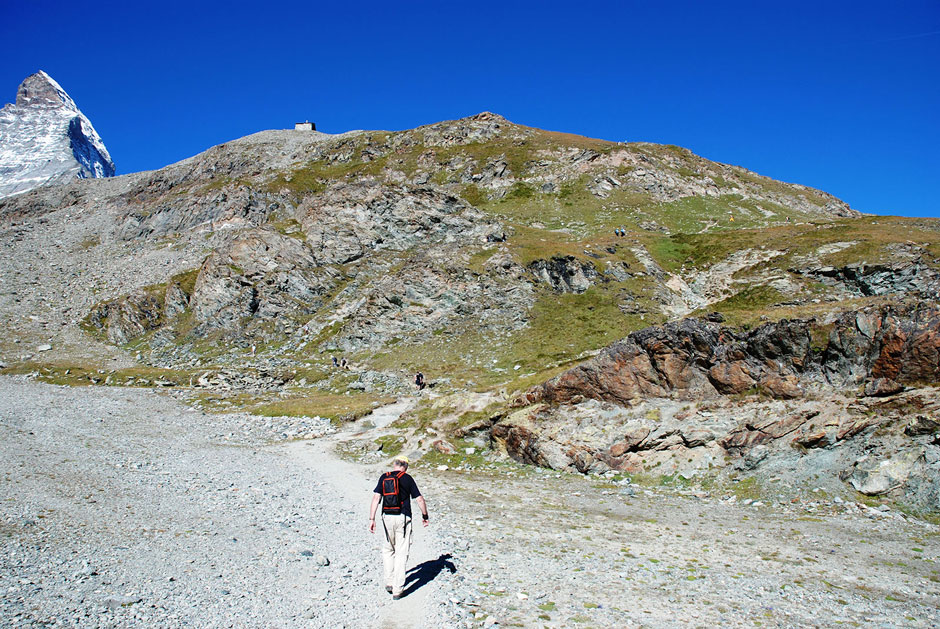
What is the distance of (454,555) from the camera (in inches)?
497

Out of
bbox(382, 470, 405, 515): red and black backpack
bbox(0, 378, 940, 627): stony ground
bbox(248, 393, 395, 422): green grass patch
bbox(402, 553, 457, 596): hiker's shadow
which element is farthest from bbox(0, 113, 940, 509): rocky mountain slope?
bbox(382, 470, 405, 515): red and black backpack

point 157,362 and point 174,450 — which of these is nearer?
point 174,450

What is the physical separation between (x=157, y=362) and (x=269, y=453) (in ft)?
154

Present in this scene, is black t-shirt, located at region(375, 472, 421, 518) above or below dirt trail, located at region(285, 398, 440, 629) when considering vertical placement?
above

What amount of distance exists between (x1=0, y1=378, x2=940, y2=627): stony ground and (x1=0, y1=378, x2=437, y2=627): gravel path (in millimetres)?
62

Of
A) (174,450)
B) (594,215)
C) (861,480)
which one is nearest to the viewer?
(861,480)

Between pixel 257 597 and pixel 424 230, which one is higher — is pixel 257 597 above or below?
below

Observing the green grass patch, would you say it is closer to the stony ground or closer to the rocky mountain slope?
the rocky mountain slope

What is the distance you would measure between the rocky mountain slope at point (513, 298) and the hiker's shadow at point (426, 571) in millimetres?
11127

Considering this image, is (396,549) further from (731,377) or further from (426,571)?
(731,377)

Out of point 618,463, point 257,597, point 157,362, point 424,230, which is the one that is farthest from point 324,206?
point 257,597

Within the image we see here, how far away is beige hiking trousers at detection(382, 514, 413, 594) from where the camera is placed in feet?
33.9

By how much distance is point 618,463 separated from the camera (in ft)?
68.2

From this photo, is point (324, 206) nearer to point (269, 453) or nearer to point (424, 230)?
point (424, 230)
